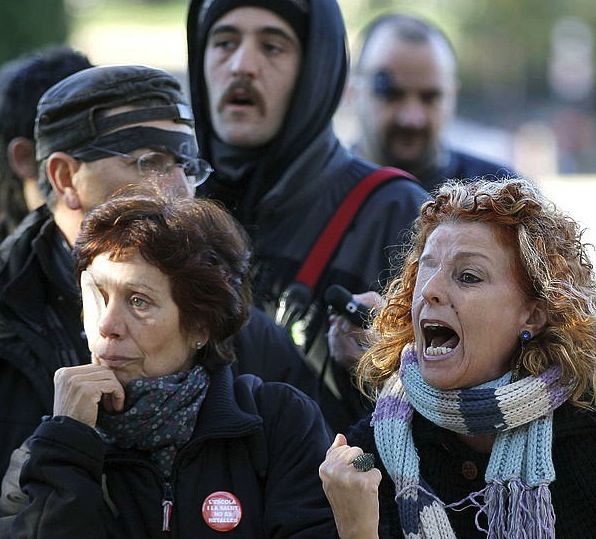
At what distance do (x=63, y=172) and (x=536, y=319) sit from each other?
1502mm

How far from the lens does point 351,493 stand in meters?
3.11

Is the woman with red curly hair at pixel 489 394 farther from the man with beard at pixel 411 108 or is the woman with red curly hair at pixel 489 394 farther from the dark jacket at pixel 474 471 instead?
the man with beard at pixel 411 108

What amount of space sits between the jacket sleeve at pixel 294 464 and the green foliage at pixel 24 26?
549 inches

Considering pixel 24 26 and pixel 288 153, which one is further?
pixel 24 26

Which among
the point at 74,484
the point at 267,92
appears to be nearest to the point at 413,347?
the point at 74,484

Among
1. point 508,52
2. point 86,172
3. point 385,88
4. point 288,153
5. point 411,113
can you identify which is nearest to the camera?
point 86,172

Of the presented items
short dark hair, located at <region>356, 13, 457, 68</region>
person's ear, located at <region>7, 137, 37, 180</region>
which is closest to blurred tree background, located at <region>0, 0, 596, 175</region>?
short dark hair, located at <region>356, 13, 457, 68</region>

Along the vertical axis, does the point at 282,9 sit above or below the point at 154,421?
above

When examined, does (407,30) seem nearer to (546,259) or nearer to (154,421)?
(546,259)

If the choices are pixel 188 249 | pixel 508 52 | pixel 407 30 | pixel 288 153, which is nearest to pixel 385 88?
pixel 407 30

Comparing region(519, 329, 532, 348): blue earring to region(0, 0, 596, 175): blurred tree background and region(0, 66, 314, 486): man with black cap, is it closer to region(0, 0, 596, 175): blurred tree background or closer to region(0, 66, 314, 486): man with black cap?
region(0, 66, 314, 486): man with black cap

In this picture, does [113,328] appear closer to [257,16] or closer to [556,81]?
[257,16]

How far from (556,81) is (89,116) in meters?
37.4

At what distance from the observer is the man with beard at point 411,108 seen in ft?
20.5
